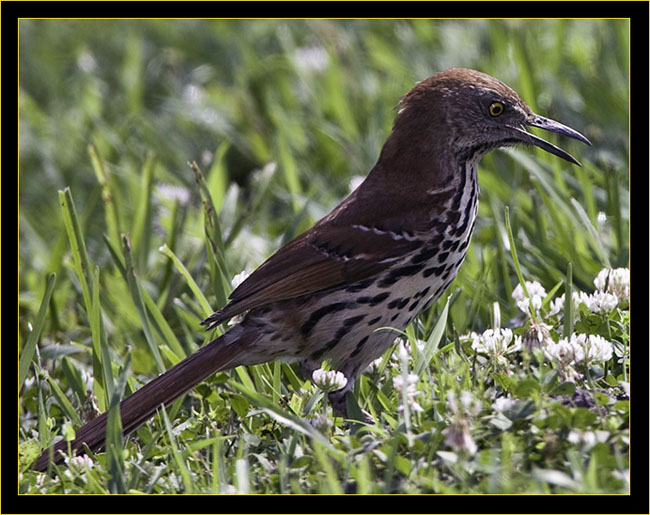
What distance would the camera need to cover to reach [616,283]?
4.09 m

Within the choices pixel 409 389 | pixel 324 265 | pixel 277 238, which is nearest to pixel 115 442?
pixel 409 389

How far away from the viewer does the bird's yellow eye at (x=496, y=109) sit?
169 inches

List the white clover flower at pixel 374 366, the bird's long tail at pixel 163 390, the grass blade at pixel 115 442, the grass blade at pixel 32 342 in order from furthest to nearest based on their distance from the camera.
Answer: the white clover flower at pixel 374 366 < the grass blade at pixel 32 342 < the bird's long tail at pixel 163 390 < the grass blade at pixel 115 442

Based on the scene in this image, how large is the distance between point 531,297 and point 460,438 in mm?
1173

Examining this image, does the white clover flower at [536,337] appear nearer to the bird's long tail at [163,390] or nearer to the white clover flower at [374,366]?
the white clover flower at [374,366]

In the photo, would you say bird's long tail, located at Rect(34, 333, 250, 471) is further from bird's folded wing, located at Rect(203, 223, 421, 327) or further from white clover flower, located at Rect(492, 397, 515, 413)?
white clover flower, located at Rect(492, 397, 515, 413)

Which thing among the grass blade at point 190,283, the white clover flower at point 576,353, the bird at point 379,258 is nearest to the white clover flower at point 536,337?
the white clover flower at point 576,353

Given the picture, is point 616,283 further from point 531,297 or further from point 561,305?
point 531,297

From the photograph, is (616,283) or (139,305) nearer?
(616,283)

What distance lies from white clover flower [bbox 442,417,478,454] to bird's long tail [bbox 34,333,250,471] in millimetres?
1166

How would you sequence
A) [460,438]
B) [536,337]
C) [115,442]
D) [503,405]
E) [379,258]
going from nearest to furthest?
[460,438], [503,405], [115,442], [536,337], [379,258]

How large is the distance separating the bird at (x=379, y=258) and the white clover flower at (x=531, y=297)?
29 cm

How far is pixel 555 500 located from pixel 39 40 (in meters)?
7.46

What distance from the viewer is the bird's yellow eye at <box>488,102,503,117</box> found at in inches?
169
